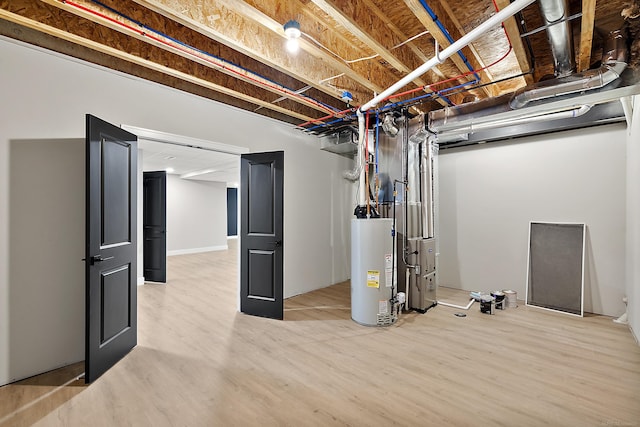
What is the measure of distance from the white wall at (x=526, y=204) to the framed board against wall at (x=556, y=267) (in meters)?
0.10

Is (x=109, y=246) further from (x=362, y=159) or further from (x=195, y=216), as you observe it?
(x=195, y=216)

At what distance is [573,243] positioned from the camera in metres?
3.76

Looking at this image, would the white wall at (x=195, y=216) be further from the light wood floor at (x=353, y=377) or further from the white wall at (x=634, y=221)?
the white wall at (x=634, y=221)

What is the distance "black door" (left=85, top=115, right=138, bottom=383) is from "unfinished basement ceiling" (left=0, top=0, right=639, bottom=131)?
74 centimetres

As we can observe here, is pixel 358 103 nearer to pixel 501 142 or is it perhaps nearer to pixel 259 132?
pixel 259 132

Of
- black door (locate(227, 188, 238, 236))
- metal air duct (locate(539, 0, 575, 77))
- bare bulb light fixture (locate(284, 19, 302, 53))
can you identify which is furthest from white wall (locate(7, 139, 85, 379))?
black door (locate(227, 188, 238, 236))

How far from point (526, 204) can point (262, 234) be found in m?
3.75

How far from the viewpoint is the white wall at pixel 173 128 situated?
87.3 inches

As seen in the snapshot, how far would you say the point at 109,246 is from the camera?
8.02 ft

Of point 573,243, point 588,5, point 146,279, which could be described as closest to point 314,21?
point 588,5

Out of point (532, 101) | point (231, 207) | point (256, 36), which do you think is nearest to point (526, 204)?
point (532, 101)

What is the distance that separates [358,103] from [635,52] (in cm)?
247

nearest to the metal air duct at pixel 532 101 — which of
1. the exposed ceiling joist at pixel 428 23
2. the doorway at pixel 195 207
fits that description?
the exposed ceiling joist at pixel 428 23

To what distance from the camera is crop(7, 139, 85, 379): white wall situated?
7.38 feet
